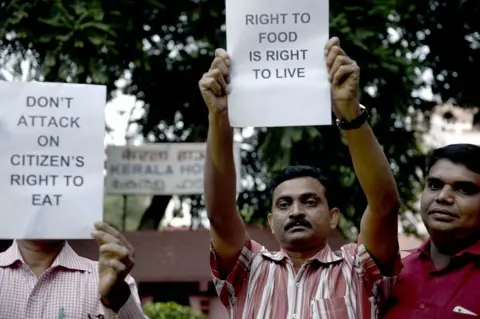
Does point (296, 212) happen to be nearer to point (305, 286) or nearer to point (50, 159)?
point (305, 286)

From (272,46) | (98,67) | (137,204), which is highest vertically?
(98,67)

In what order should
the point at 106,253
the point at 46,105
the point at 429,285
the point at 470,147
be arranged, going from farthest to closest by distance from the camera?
the point at 470,147, the point at 429,285, the point at 46,105, the point at 106,253

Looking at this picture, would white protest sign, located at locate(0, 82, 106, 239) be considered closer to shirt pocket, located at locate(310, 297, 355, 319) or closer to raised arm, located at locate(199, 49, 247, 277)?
raised arm, located at locate(199, 49, 247, 277)

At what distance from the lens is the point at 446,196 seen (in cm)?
296

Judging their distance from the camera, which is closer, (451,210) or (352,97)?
(352,97)

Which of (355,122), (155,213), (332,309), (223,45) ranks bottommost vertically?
(155,213)

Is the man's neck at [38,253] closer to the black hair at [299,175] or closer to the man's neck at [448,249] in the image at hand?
the black hair at [299,175]

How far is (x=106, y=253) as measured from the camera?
2.45m

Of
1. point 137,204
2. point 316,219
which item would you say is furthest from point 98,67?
point 137,204

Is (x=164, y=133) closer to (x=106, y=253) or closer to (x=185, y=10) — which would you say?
(x=185, y=10)

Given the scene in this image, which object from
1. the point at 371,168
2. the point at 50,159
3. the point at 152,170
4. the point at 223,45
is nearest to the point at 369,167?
the point at 371,168

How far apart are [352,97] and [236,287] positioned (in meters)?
0.81

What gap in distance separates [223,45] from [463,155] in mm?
6200

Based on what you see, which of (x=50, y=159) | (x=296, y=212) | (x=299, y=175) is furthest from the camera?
(x=299, y=175)
